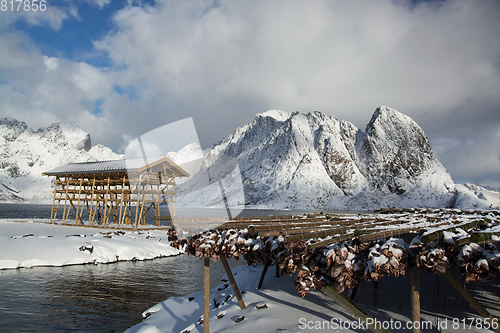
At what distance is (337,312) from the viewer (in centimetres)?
646

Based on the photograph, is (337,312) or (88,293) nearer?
(337,312)

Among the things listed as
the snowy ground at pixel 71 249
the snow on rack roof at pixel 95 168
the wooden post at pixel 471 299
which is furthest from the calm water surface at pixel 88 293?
the snow on rack roof at pixel 95 168

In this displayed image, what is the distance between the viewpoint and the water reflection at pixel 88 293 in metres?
9.58

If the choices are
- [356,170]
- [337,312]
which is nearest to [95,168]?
[337,312]

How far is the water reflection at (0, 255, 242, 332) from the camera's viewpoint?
377 inches

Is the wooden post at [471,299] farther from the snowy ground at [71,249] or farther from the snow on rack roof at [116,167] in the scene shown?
the snow on rack roof at [116,167]

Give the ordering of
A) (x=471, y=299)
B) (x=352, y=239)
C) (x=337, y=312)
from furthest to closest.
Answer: (x=337, y=312) < (x=471, y=299) < (x=352, y=239)

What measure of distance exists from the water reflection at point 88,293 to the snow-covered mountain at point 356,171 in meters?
112

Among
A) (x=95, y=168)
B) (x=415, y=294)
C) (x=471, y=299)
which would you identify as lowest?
(x=471, y=299)

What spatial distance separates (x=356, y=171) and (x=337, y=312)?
155369mm
